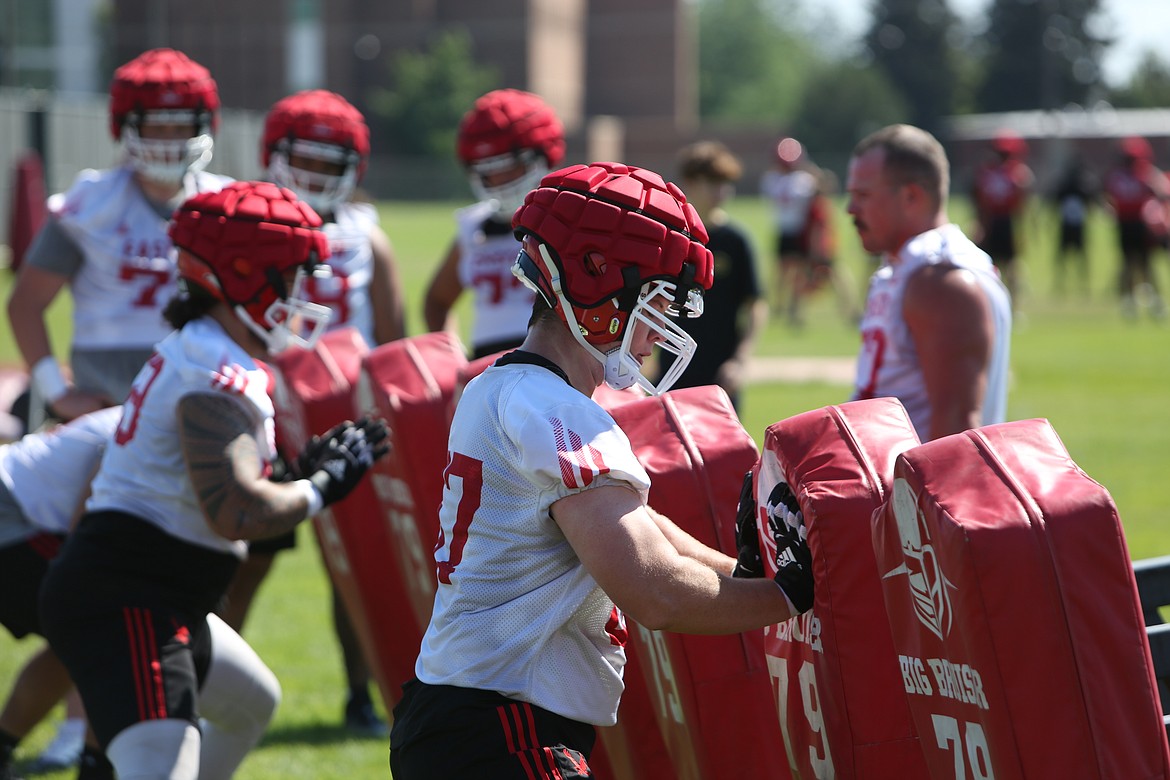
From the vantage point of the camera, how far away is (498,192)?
20.0 ft

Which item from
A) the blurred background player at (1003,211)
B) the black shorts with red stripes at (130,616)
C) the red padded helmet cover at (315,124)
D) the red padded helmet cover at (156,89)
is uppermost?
the red padded helmet cover at (156,89)

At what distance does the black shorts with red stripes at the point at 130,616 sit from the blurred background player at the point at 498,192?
8.15 feet

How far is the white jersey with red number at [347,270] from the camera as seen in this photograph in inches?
238

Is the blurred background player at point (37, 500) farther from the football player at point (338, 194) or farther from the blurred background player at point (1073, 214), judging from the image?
the blurred background player at point (1073, 214)

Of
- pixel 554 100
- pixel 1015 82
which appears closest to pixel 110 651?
pixel 554 100

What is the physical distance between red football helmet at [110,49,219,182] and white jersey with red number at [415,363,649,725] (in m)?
3.34

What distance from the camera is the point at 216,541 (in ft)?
12.5

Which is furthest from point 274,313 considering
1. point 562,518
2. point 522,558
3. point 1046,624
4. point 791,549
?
point 1046,624

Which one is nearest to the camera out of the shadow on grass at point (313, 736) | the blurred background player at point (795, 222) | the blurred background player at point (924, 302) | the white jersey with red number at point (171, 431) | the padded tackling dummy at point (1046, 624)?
the padded tackling dummy at point (1046, 624)

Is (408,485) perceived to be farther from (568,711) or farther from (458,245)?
(458,245)

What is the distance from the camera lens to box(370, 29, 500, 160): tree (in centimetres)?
6606

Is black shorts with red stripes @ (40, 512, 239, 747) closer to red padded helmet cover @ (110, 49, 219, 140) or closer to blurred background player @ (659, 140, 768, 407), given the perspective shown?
→ red padded helmet cover @ (110, 49, 219, 140)

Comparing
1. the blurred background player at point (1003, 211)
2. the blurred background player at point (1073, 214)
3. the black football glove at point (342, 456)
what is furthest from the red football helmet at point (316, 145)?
the blurred background player at point (1073, 214)

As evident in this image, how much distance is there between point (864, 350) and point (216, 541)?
2127 millimetres
